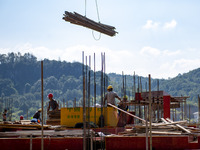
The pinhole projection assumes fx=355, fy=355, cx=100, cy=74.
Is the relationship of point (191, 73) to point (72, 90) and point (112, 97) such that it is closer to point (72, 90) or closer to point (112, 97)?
point (72, 90)

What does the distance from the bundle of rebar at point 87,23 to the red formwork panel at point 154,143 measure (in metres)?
3.82

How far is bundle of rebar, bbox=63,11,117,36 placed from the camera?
436 inches

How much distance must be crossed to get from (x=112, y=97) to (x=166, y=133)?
4.34 m

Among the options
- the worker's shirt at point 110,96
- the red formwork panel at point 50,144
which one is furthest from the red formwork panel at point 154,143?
the worker's shirt at point 110,96

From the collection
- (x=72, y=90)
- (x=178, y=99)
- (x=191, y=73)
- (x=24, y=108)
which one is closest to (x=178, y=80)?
(x=191, y=73)

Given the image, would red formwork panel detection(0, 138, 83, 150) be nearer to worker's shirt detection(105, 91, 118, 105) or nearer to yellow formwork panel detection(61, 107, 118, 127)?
yellow formwork panel detection(61, 107, 118, 127)

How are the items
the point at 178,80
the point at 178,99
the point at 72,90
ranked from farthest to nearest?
the point at 72,90 → the point at 178,80 → the point at 178,99

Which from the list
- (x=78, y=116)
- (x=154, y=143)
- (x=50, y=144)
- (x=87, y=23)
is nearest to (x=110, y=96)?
(x=78, y=116)

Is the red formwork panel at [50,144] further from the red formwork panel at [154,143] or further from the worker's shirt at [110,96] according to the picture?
the worker's shirt at [110,96]

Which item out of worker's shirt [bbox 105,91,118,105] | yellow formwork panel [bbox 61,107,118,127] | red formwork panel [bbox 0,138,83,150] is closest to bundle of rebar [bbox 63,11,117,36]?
worker's shirt [bbox 105,91,118,105]

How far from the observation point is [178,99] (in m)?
19.0

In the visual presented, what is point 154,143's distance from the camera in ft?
31.6

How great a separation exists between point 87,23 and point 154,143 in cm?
436

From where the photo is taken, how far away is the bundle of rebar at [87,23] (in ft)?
36.3
